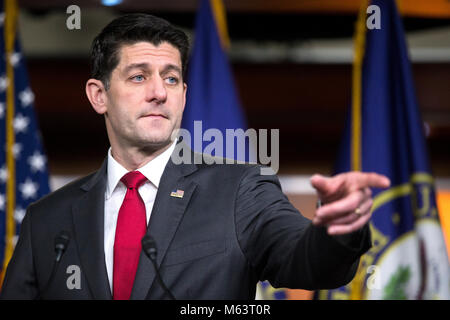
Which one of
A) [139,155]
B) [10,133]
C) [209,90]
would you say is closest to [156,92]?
[139,155]

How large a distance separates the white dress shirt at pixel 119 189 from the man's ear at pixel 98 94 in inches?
7.0

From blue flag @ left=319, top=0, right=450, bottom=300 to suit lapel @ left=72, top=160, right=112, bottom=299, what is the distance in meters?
1.87

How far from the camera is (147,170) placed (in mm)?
1723

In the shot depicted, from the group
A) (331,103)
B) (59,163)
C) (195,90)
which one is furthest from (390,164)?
(59,163)

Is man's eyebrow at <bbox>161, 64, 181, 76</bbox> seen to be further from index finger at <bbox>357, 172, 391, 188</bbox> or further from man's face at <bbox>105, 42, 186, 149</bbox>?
index finger at <bbox>357, 172, 391, 188</bbox>

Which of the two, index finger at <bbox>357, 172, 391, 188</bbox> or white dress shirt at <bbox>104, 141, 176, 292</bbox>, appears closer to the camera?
index finger at <bbox>357, 172, 391, 188</bbox>

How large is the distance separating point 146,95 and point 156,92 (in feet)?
0.13

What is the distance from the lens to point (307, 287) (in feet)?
4.57

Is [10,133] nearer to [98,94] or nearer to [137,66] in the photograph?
[98,94]

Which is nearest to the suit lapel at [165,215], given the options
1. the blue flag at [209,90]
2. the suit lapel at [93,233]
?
the suit lapel at [93,233]

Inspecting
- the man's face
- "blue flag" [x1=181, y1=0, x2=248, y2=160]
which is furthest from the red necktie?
"blue flag" [x1=181, y1=0, x2=248, y2=160]

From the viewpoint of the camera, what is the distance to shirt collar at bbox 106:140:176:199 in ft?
5.64

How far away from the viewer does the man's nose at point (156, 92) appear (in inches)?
64.2
